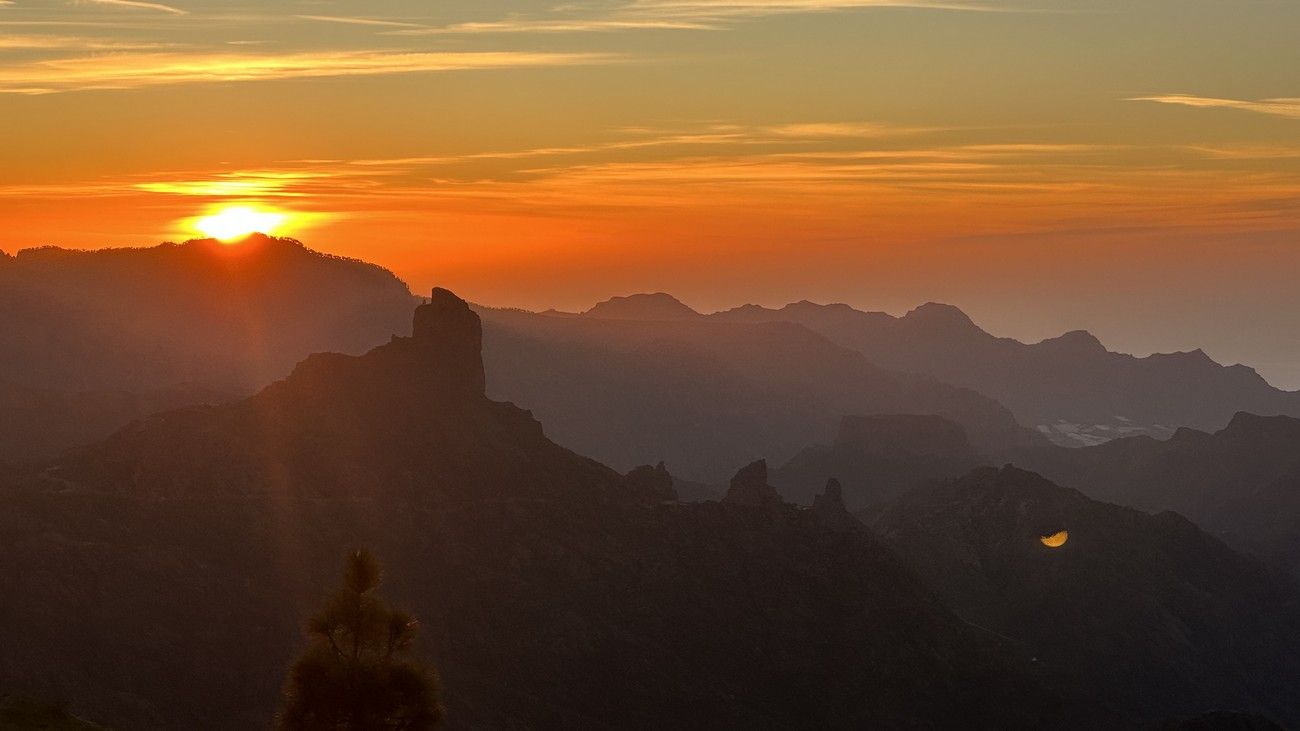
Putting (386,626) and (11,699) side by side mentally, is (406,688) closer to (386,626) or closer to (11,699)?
(386,626)

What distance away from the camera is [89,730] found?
10825 cm

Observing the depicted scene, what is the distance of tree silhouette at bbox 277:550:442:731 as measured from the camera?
265ft

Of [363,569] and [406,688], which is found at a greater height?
[363,569]

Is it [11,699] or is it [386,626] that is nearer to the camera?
[386,626]

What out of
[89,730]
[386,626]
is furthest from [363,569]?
[89,730]

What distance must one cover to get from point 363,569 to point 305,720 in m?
7.49

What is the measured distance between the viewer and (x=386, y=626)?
269 ft

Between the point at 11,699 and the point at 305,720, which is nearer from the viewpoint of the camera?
the point at 305,720

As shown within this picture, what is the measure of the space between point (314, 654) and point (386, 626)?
138 inches

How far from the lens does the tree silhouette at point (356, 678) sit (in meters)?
80.9

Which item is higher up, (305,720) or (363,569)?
(363,569)

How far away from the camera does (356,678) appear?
8106cm

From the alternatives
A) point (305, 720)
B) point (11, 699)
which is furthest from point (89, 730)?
point (305, 720)

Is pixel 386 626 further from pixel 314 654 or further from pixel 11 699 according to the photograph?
pixel 11 699
